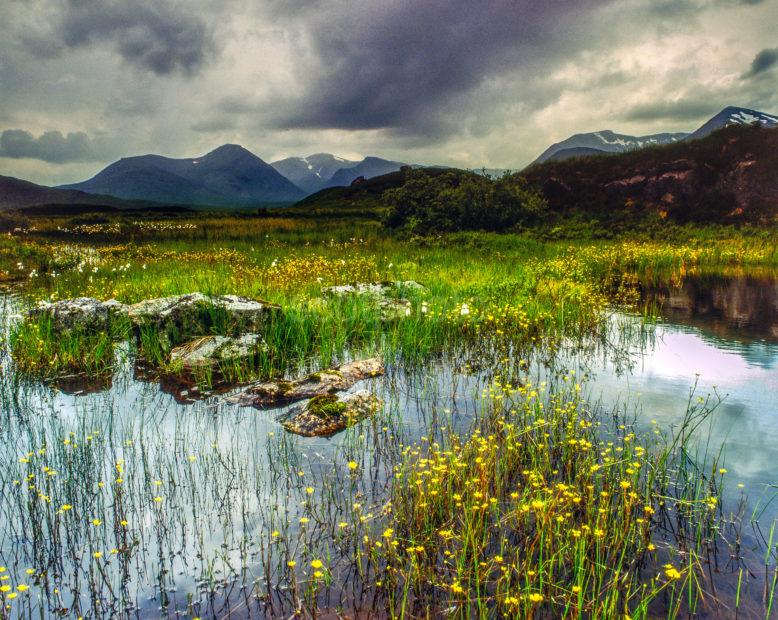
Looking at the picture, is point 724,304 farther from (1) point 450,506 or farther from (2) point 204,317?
(2) point 204,317

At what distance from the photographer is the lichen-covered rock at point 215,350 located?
33.0ft

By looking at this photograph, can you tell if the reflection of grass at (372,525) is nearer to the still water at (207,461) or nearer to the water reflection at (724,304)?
the still water at (207,461)

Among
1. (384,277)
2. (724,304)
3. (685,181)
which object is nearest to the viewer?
(724,304)

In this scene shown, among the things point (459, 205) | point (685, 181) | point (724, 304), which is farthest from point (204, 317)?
point (685, 181)

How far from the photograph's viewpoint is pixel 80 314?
1166cm

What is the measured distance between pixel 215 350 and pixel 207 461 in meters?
4.43

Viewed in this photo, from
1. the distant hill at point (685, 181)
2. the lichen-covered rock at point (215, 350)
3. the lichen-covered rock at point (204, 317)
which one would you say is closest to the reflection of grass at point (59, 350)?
the lichen-covered rock at point (204, 317)

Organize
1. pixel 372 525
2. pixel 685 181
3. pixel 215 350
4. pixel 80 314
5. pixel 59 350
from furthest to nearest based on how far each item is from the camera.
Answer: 1. pixel 685 181
2. pixel 80 314
3. pixel 59 350
4. pixel 215 350
5. pixel 372 525

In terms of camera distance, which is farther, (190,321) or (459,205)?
(459,205)

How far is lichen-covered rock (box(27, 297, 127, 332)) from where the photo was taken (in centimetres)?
1149

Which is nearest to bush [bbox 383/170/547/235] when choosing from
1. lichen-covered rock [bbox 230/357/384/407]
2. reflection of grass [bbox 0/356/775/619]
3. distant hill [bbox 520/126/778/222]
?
distant hill [bbox 520/126/778/222]

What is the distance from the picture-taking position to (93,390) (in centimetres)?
910

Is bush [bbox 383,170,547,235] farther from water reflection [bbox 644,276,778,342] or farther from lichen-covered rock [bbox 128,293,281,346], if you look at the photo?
lichen-covered rock [bbox 128,293,281,346]

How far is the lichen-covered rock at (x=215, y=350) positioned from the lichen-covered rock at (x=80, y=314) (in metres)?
2.49
